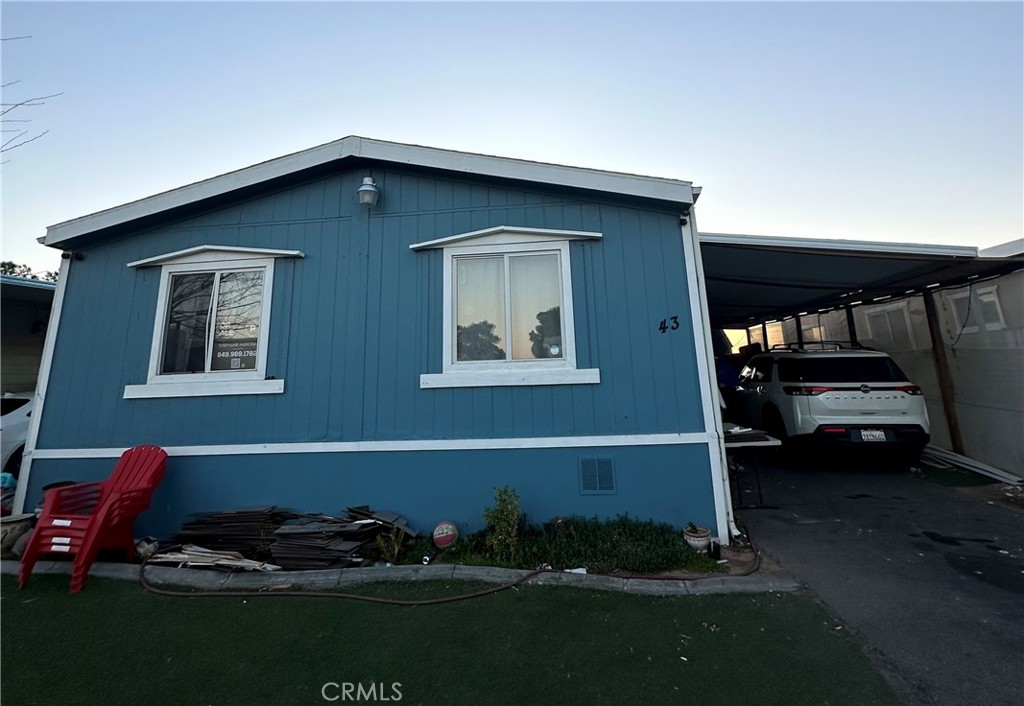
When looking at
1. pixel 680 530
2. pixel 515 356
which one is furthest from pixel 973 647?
pixel 515 356

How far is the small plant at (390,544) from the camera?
11.9ft

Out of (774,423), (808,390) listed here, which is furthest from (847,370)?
(774,423)

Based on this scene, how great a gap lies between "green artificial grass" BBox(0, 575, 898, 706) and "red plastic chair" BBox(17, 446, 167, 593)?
33cm

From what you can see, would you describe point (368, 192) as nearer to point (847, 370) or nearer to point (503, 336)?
point (503, 336)

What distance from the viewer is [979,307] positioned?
19.9ft

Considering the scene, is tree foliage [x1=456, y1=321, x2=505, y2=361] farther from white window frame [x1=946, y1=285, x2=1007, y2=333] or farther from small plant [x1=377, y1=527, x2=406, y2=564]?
white window frame [x1=946, y1=285, x2=1007, y2=333]

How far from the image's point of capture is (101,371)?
179 inches

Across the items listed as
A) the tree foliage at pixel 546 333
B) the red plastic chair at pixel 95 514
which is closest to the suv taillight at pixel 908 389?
the tree foliage at pixel 546 333

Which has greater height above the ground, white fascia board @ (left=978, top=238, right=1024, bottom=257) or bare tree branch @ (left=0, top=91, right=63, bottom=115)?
bare tree branch @ (left=0, top=91, right=63, bottom=115)

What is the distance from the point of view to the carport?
504cm

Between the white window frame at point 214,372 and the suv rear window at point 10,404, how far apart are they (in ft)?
12.8

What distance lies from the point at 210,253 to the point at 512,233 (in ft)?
11.6
